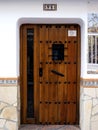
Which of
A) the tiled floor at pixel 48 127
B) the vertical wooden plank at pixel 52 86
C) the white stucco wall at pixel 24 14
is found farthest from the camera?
the vertical wooden plank at pixel 52 86

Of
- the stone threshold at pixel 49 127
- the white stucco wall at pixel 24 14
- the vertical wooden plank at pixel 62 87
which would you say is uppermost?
the white stucco wall at pixel 24 14

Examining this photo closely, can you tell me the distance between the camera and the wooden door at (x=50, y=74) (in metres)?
7.61

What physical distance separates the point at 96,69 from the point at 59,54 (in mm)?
907

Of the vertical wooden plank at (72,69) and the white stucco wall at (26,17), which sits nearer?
the white stucco wall at (26,17)

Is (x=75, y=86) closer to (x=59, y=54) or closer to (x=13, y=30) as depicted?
(x=59, y=54)

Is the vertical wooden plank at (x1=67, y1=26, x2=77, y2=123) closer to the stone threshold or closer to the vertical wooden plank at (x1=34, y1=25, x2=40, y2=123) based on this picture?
the stone threshold

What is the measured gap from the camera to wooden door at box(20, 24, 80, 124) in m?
7.61

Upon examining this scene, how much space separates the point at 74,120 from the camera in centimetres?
776

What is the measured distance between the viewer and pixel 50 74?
7680 millimetres

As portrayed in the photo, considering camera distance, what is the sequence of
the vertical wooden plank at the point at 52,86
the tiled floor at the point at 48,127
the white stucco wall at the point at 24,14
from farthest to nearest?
the vertical wooden plank at the point at 52,86, the tiled floor at the point at 48,127, the white stucco wall at the point at 24,14

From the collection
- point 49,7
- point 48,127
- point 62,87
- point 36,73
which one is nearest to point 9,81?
point 36,73

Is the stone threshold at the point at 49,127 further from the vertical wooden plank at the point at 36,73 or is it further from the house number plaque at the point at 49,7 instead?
the house number plaque at the point at 49,7

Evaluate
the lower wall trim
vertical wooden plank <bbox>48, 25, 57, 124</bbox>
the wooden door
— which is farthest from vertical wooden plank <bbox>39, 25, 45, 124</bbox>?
the lower wall trim

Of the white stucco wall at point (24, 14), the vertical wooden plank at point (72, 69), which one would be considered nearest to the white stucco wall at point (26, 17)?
the white stucco wall at point (24, 14)
